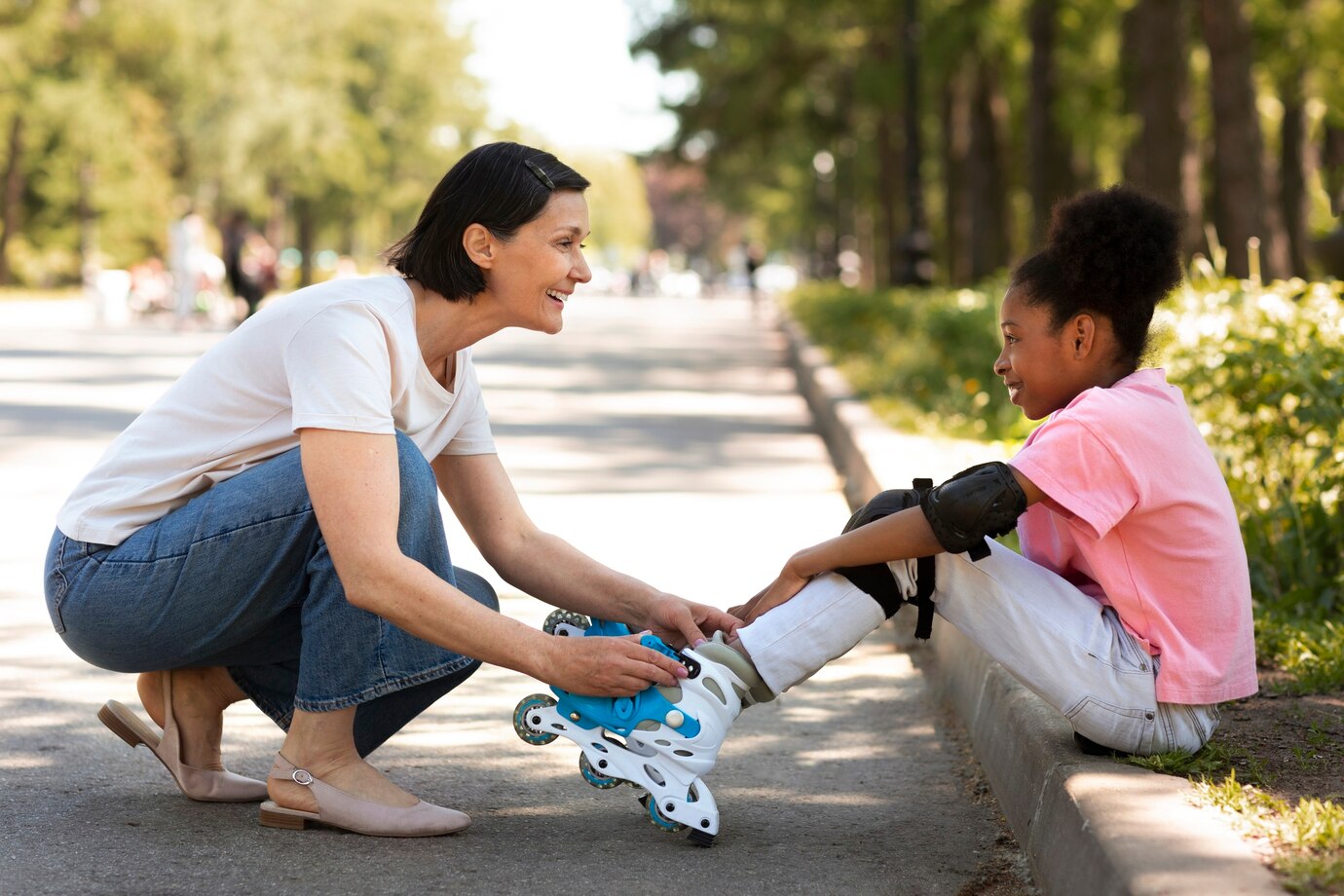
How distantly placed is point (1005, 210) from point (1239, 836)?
27.8m

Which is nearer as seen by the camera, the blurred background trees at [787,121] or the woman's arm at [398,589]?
the woman's arm at [398,589]

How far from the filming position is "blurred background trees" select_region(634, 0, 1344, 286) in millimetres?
16859

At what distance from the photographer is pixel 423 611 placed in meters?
3.35

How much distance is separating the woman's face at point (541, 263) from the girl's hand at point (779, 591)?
2.31 ft

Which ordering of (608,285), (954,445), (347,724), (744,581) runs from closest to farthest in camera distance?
(347,724), (744,581), (954,445), (608,285)

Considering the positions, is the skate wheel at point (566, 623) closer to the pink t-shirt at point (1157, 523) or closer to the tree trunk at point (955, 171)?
the pink t-shirt at point (1157, 523)

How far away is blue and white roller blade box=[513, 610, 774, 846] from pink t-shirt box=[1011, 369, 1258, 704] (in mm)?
721

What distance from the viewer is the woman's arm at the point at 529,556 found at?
12.9 ft

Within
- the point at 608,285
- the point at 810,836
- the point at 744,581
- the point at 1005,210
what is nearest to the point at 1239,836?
the point at 810,836

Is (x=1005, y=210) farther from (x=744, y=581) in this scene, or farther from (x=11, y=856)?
(x=11, y=856)

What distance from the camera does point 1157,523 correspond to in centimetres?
345

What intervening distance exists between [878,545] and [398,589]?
91cm

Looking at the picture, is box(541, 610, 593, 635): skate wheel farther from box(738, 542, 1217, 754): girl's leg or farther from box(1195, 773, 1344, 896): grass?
box(1195, 773, 1344, 896): grass

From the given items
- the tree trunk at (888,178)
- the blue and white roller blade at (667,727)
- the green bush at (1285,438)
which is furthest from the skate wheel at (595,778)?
the tree trunk at (888,178)
